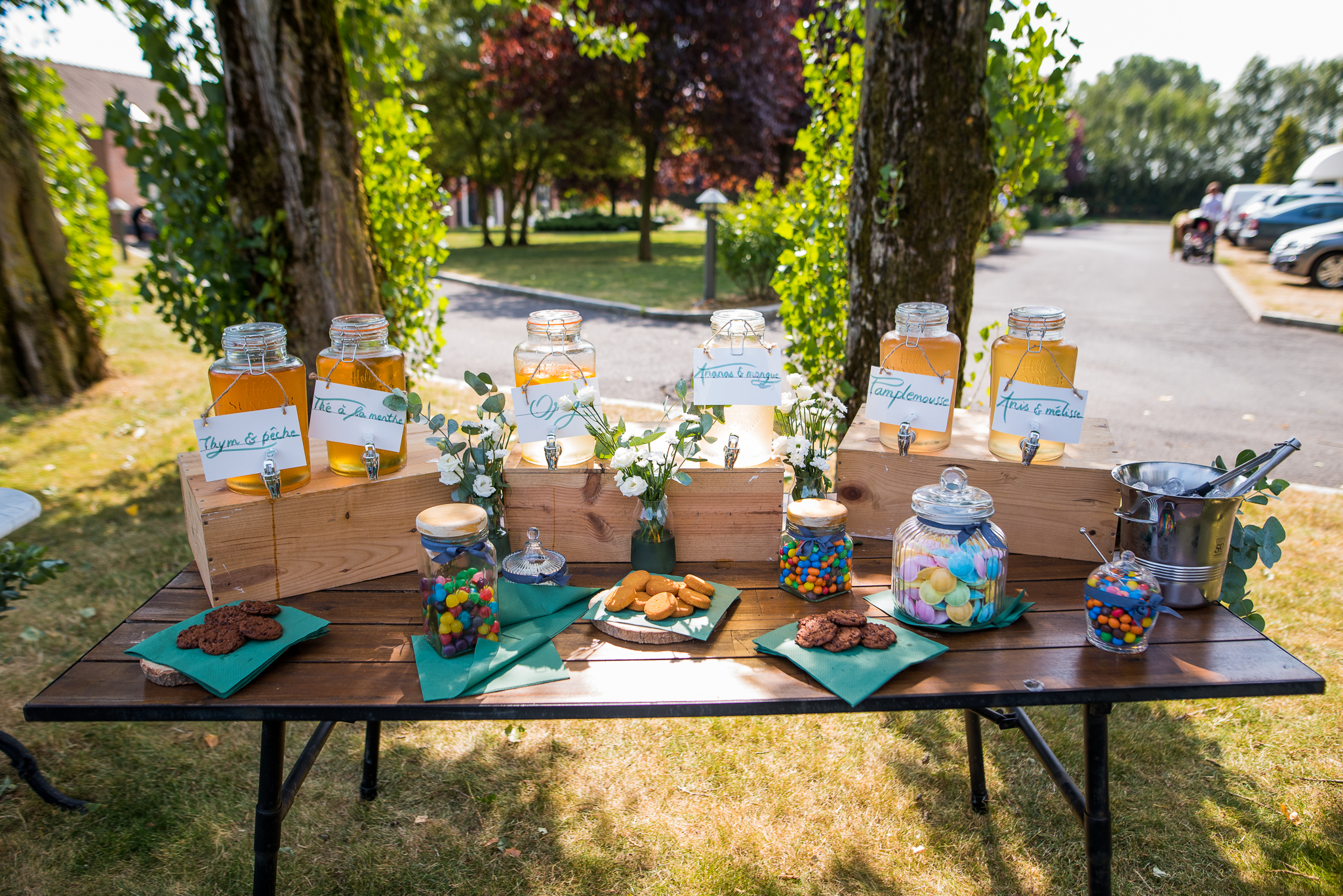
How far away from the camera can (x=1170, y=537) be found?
1.58 m

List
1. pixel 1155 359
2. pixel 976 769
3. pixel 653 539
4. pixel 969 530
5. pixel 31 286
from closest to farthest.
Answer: pixel 969 530, pixel 653 539, pixel 976 769, pixel 31 286, pixel 1155 359

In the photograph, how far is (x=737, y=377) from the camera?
1.83 m

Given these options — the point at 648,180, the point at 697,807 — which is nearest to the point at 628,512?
the point at 697,807

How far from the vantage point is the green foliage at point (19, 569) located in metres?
2.43

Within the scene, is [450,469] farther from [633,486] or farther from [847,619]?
[847,619]

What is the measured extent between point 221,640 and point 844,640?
110cm

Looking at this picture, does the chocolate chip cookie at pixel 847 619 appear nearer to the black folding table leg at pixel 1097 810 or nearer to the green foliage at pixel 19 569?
the black folding table leg at pixel 1097 810

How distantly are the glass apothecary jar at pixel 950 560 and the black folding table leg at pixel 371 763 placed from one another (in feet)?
5.27

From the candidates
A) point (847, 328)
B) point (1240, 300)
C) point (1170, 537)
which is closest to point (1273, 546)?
point (1170, 537)

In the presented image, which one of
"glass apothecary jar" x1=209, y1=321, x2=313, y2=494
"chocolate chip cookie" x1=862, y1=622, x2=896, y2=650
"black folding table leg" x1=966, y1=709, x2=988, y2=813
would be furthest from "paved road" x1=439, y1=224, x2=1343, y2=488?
"glass apothecary jar" x1=209, y1=321, x2=313, y2=494

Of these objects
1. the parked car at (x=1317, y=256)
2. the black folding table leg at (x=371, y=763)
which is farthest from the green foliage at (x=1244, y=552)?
the parked car at (x=1317, y=256)

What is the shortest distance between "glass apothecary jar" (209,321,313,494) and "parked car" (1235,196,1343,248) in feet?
67.0

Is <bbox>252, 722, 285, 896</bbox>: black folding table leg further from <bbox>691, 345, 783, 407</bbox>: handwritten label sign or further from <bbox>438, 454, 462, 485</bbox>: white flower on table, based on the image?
<bbox>691, 345, 783, 407</bbox>: handwritten label sign

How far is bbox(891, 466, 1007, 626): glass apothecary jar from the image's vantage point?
1497 millimetres
